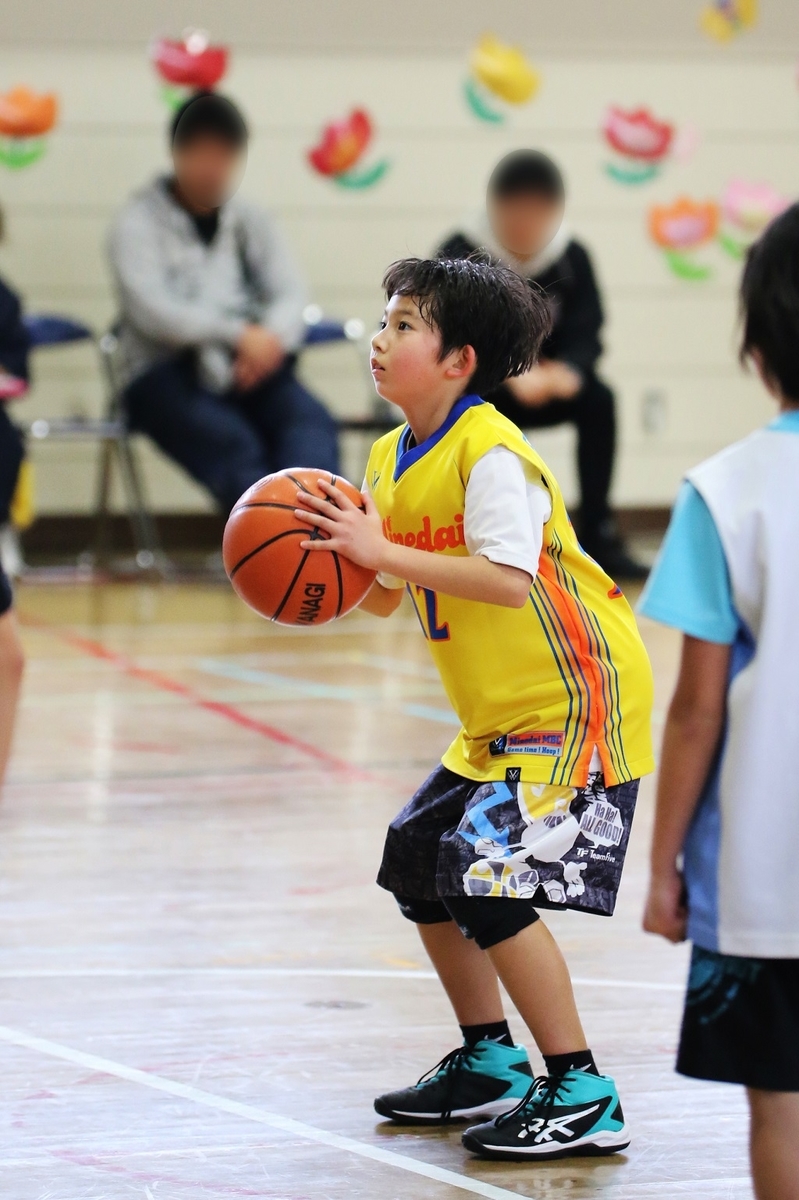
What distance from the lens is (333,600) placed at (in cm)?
188

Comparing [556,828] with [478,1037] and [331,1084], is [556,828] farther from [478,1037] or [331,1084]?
[331,1084]

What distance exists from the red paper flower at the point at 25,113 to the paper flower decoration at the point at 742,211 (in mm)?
3028

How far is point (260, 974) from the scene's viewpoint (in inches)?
91.5

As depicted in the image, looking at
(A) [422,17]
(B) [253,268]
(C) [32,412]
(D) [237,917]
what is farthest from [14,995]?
(A) [422,17]

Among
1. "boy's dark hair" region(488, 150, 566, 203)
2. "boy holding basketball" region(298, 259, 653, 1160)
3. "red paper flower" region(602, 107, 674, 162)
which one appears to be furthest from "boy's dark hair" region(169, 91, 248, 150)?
"boy holding basketball" region(298, 259, 653, 1160)

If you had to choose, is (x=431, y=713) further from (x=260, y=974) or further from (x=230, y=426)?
(x=230, y=426)

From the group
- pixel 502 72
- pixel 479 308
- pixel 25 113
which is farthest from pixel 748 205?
pixel 479 308

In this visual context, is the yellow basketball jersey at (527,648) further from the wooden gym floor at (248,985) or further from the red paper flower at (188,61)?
the red paper flower at (188,61)

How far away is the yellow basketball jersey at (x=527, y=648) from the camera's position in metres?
1.82

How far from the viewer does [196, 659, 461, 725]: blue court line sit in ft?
14.5

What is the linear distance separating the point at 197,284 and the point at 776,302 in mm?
5713

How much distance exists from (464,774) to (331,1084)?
380 millimetres

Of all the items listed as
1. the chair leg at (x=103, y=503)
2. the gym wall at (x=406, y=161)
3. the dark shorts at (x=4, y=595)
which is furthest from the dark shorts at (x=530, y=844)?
the gym wall at (x=406, y=161)

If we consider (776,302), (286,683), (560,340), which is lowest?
(286,683)
